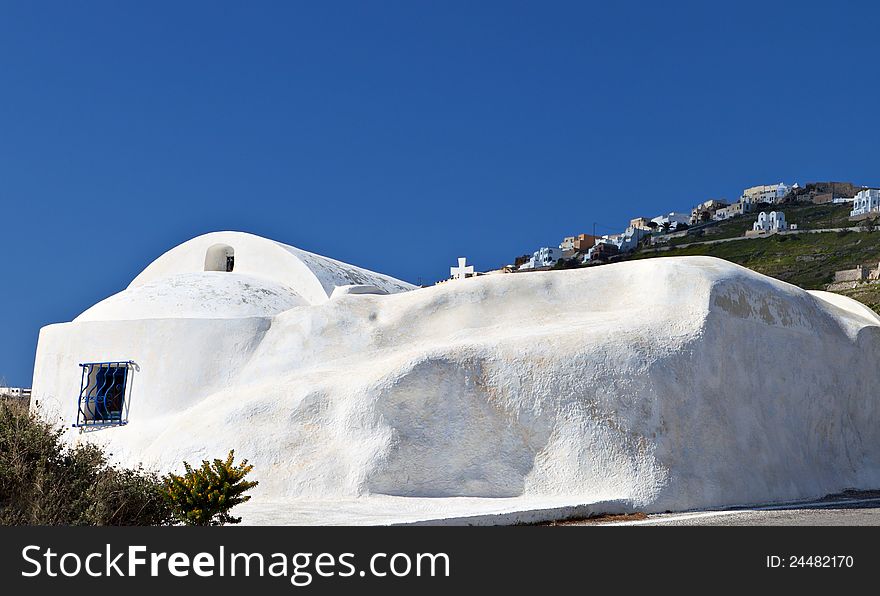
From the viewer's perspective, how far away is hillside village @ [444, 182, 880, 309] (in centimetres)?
6544

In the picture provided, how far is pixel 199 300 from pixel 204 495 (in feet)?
34.4

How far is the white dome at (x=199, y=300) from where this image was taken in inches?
812

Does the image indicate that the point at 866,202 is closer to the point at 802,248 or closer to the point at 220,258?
the point at 802,248

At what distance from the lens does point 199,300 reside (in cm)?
2095

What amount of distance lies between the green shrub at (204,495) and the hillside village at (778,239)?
4191cm

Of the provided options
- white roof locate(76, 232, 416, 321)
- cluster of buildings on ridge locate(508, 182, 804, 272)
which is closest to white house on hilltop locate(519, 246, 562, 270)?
cluster of buildings on ridge locate(508, 182, 804, 272)

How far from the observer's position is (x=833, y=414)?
19.4 m

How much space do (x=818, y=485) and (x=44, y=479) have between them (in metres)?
14.1
